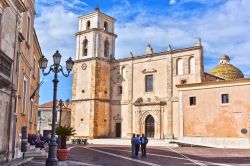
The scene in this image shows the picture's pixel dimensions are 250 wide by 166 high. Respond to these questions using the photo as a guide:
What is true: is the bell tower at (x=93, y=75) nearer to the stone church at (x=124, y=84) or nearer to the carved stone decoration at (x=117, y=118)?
the stone church at (x=124, y=84)

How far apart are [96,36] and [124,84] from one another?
752 cm

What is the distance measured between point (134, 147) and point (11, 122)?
9.65 meters

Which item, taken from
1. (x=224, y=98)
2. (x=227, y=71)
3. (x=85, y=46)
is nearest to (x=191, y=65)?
(x=224, y=98)

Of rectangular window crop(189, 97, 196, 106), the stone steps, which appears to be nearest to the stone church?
rectangular window crop(189, 97, 196, 106)

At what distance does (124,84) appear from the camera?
43906 mm

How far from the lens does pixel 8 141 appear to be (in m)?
12.1

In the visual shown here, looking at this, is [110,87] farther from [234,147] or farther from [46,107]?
[234,147]

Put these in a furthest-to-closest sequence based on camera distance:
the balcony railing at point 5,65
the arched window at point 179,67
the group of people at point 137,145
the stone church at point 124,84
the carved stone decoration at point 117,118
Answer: the carved stone decoration at point 117,118 → the arched window at point 179,67 → the stone church at point 124,84 → the group of people at point 137,145 → the balcony railing at point 5,65

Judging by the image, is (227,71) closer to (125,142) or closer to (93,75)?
(93,75)

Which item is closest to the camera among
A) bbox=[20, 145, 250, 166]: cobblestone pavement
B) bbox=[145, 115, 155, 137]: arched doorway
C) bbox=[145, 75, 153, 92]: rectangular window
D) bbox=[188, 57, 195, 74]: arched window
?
bbox=[20, 145, 250, 166]: cobblestone pavement

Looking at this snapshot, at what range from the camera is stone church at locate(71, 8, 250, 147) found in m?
38.5

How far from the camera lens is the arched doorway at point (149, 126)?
4019 centimetres

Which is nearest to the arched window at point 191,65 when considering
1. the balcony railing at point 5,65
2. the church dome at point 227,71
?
the church dome at point 227,71

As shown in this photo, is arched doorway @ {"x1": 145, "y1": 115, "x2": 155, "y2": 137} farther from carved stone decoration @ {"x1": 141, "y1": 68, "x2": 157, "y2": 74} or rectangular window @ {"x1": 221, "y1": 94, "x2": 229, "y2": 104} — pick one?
rectangular window @ {"x1": 221, "y1": 94, "x2": 229, "y2": 104}
